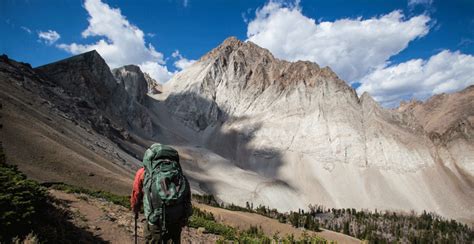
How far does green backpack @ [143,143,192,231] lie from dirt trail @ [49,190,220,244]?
237 centimetres

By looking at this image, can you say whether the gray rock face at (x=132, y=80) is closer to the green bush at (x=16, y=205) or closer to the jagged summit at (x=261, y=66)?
the jagged summit at (x=261, y=66)

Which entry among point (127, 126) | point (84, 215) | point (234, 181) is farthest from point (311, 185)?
point (84, 215)

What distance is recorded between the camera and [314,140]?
8606cm

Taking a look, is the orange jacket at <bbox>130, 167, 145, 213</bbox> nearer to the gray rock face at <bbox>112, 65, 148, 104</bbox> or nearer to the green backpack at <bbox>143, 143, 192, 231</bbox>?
the green backpack at <bbox>143, 143, 192, 231</bbox>

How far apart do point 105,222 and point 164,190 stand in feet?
18.6

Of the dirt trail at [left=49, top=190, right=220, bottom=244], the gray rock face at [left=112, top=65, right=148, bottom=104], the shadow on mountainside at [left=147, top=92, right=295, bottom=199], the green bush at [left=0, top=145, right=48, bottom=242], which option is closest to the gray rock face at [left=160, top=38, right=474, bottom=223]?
the shadow on mountainside at [left=147, top=92, right=295, bottom=199]

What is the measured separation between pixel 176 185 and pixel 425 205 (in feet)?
278

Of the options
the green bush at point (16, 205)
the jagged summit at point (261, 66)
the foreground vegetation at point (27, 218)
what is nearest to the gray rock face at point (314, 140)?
the jagged summit at point (261, 66)

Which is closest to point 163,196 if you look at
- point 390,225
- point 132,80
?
point 390,225

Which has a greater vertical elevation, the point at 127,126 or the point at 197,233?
the point at 127,126

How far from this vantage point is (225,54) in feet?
392

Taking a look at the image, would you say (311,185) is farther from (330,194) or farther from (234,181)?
(234,181)

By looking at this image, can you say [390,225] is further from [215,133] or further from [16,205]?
[16,205]

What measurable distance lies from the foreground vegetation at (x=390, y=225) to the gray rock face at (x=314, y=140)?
4201 millimetres
